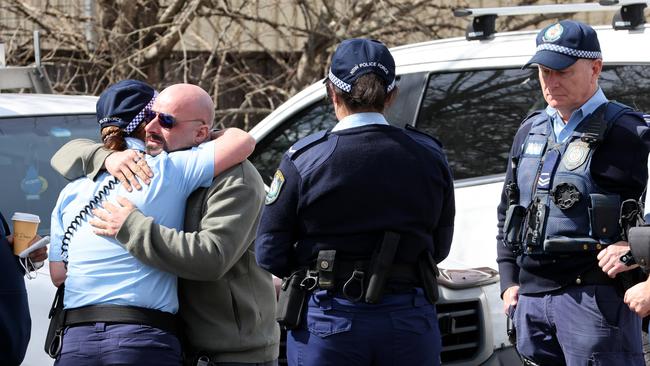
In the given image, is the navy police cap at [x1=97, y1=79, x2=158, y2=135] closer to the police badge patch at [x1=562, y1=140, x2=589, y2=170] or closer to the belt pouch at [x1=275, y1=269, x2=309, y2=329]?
the belt pouch at [x1=275, y1=269, x2=309, y2=329]

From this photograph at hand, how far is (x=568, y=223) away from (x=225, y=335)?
123 cm

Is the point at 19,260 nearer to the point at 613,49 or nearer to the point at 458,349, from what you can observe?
the point at 458,349

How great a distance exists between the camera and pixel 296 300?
3.61 metres

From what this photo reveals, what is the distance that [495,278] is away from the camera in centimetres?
471

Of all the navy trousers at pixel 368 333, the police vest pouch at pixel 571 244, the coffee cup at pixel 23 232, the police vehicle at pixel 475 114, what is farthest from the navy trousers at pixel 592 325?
the coffee cup at pixel 23 232

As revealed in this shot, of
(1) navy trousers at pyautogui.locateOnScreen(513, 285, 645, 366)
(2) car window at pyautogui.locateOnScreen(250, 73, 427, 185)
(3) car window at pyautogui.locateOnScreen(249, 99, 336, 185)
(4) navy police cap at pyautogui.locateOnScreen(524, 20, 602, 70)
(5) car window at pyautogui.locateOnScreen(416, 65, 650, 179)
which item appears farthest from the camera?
(3) car window at pyautogui.locateOnScreen(249, 99, 336, 185)

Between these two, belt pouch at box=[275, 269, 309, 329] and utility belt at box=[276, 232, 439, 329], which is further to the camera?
belt pouch at box=[275, 269, 309, 329]

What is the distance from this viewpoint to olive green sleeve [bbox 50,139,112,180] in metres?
3.69

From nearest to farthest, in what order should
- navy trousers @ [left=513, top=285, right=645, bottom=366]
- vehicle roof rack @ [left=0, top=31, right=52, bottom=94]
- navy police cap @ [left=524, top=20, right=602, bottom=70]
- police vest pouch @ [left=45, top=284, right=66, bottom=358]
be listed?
police vest pouch @ [left=45, top=284, right=66, bottom=358] → navy trousers @ [left=513, top=285, right=645, bottom=366] → navy police cap @ [left=524, top=20, right=602, bottom=70] → vehicle roof rack @ [left=0, top=31, right=52, bottom=94]

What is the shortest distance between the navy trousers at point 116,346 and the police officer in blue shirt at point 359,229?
404 millimetres

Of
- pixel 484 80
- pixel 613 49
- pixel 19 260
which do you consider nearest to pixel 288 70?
pixel 484 80

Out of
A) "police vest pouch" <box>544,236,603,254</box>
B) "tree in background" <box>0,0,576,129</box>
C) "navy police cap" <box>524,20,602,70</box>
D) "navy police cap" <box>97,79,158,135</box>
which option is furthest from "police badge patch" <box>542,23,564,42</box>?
"tree in background" <box>0,0,576,129</box>

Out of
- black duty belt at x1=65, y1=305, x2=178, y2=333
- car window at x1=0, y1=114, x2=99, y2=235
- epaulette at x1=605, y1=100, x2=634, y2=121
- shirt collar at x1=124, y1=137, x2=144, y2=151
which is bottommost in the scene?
car window at x1=0, y1=114, x2=99, y2=235

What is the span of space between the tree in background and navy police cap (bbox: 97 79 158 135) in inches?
216
